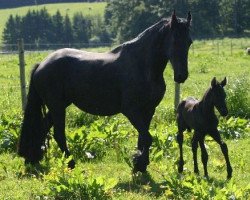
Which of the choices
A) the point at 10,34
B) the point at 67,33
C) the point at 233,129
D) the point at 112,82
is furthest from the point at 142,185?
the point at 10,34

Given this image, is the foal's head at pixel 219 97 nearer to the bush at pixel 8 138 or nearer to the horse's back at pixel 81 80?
the horse's back at pixel 81 80

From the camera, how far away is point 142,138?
7.32 meters

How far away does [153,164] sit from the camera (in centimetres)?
798

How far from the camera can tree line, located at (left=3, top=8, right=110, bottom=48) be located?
399 ft

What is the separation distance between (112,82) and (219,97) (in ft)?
5.71

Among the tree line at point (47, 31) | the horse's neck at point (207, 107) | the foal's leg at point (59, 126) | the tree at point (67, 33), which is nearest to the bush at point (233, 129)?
the horse's neck at point (207, 107)

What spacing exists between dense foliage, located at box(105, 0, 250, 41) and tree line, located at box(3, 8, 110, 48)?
1181 inches

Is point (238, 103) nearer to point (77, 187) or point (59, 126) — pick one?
point (59, 126)

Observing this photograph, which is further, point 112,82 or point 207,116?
point 112,82

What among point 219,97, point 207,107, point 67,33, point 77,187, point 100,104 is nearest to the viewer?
point 77,187

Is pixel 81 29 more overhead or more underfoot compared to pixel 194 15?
more underfoot

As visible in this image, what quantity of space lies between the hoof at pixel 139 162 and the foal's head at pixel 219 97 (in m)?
1.43

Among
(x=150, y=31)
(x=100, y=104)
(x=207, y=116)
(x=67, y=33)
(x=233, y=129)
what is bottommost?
(x=233, y=129)

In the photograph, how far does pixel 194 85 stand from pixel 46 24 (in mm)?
113712
